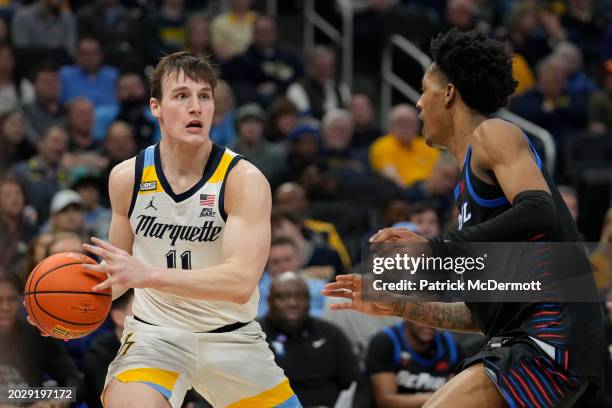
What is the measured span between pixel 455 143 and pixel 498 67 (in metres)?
0.39

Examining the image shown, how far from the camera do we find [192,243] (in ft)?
15.8

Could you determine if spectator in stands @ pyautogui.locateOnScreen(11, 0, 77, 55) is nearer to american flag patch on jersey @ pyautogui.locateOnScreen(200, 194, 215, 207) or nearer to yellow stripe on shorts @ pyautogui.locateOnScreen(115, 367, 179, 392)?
american flag patch on jersey @ pyautogui.locateOnScreen(200, 194, 215, 207)

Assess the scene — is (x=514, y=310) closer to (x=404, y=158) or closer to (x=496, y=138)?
(x=496, y=138)

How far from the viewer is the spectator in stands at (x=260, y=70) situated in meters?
12.3

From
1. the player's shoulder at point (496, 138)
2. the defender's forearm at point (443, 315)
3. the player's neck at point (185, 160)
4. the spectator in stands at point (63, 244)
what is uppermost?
the player's shoulder at point (496, 138)

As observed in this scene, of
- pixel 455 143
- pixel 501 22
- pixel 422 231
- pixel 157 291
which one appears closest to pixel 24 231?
pixel 422 231

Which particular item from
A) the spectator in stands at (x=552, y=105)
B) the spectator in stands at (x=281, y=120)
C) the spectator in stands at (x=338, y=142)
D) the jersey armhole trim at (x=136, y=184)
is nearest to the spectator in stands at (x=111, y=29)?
the spectator in stands at (x=281, y=120)

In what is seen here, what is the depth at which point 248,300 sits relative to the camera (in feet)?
15.5

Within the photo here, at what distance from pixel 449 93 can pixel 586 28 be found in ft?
36.0

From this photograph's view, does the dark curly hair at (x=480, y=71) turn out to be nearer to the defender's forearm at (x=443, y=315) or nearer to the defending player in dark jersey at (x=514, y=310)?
the defending player in dark jersey at (x=514, y=310)

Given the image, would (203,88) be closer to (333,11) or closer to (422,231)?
(422,231)

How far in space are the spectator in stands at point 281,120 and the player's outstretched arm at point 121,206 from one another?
644 centimetres

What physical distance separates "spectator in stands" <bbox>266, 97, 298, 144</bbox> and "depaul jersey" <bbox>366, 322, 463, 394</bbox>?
164 inches

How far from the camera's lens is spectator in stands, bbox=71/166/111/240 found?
9375mm
